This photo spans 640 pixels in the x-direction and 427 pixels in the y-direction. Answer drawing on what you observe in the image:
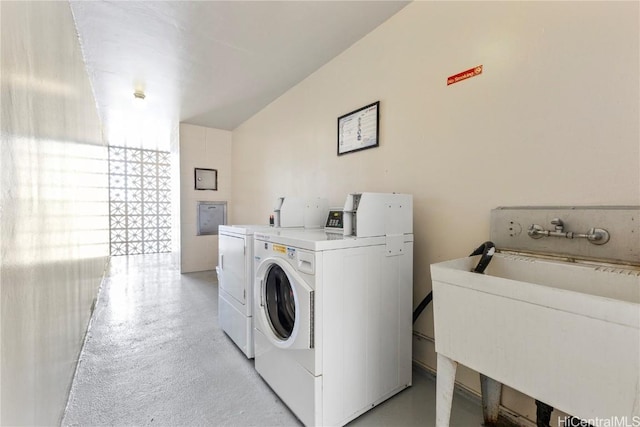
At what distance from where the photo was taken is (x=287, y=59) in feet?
9.09

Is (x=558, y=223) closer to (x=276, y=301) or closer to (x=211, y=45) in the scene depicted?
(x=276, y=301)

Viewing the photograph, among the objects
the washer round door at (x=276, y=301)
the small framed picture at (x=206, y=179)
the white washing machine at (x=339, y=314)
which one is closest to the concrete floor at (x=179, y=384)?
the white washing machine at (x=339, y=314)

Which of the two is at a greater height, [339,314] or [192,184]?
[192,184]

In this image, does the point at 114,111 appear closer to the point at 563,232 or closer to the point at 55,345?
the point at 55,345

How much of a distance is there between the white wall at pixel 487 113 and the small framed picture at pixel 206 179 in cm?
329

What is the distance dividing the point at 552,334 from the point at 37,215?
202 centimetres

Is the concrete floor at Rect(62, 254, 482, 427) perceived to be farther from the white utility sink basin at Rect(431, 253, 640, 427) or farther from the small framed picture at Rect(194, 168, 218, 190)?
the small framed picture at Rect(194, 168, 218, 190)

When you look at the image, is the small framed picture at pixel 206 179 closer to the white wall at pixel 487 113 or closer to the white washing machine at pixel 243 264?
the white washing machine at pixel 243 264

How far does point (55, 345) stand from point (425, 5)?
3079 mm

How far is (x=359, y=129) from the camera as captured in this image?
7.95ft

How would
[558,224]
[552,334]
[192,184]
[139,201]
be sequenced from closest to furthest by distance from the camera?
[552,334] → [558,224] → [192,184] → [139,201]

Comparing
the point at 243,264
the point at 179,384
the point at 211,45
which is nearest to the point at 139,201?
the point at 211,45

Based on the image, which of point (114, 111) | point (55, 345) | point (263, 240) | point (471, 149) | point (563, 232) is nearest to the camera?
point (563, 232)

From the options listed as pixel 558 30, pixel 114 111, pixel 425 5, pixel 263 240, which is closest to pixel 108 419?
pixel 263 240
